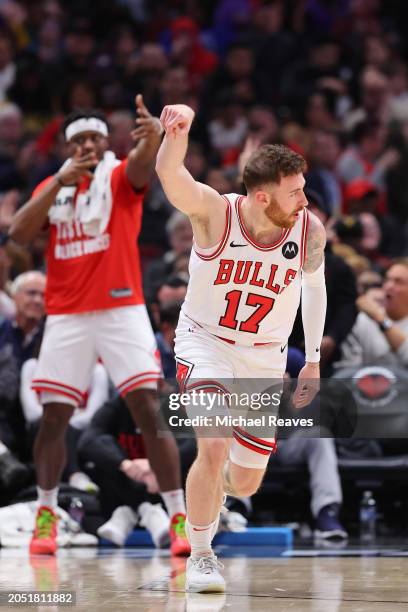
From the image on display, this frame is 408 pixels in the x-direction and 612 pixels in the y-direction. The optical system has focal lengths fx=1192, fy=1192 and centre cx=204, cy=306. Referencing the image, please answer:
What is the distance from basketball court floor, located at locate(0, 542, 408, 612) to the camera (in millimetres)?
4746

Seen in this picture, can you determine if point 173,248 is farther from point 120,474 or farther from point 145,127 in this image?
point 145,127

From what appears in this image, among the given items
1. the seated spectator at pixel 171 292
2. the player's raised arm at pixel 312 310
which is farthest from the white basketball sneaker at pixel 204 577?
the seated spectator at pixel 171 292

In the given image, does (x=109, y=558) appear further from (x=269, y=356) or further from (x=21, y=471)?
(x=269, y=356)

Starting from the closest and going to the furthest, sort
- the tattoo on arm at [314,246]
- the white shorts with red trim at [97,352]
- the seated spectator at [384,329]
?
the tattoo on arm at [314,246]
the white shorts with red trim at [97,352]
the seated spectator at [384,329]

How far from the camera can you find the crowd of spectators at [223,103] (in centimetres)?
971

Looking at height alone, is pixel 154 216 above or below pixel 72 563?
above

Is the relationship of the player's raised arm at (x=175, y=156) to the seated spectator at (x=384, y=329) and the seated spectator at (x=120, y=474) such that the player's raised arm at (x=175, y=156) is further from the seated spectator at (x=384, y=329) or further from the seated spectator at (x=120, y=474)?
the seated spectator at (x=384, y=329)

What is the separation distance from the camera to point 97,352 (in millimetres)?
6988

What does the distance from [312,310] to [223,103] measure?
25.6 feet

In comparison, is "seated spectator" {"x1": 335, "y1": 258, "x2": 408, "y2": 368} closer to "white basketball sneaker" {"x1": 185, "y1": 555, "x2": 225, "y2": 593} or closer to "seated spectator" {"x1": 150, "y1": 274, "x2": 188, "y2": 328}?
"seated spectator" {"x1": 150, "y1": 274, "x2": 188, "y2": 328}

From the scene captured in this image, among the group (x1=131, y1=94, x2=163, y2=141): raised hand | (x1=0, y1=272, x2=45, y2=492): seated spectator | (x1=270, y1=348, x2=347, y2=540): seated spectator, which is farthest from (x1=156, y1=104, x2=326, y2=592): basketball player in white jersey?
(x1=0, y1=272, x2=45, y2=492): seated spectator

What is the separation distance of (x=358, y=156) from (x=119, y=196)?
6032 millimetres

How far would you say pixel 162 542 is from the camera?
737 centimetres

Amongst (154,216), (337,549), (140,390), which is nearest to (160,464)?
(140,390)
